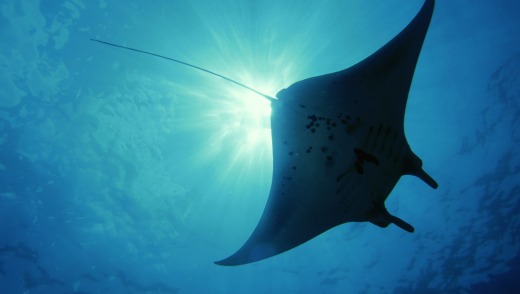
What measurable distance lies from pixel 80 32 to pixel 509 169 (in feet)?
61.6

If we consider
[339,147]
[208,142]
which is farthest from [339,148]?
[208,142]

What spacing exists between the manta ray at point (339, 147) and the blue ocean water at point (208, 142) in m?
5.46

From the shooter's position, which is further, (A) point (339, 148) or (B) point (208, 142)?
(B) point (208, 142)

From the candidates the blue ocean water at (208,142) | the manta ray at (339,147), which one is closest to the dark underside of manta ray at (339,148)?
the manta ray at (339,147)

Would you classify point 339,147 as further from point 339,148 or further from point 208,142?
point 208,142

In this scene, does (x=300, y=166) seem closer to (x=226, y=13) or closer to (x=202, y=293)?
(x=226, y=13)

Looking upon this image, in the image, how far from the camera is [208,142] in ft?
35.2

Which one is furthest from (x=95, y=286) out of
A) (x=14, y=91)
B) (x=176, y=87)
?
(x=176, y=87)

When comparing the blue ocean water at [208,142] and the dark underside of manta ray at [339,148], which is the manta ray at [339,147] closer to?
the dark underside of manta ray at [339,148]

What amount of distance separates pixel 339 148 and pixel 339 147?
0.5 inches

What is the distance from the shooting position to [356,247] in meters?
15.5

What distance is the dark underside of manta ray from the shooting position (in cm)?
329

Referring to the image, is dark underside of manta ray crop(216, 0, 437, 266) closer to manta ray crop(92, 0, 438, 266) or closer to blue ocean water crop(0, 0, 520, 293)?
manta ray crop(92, 0, 438, 266)

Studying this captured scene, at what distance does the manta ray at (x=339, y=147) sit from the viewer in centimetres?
329
